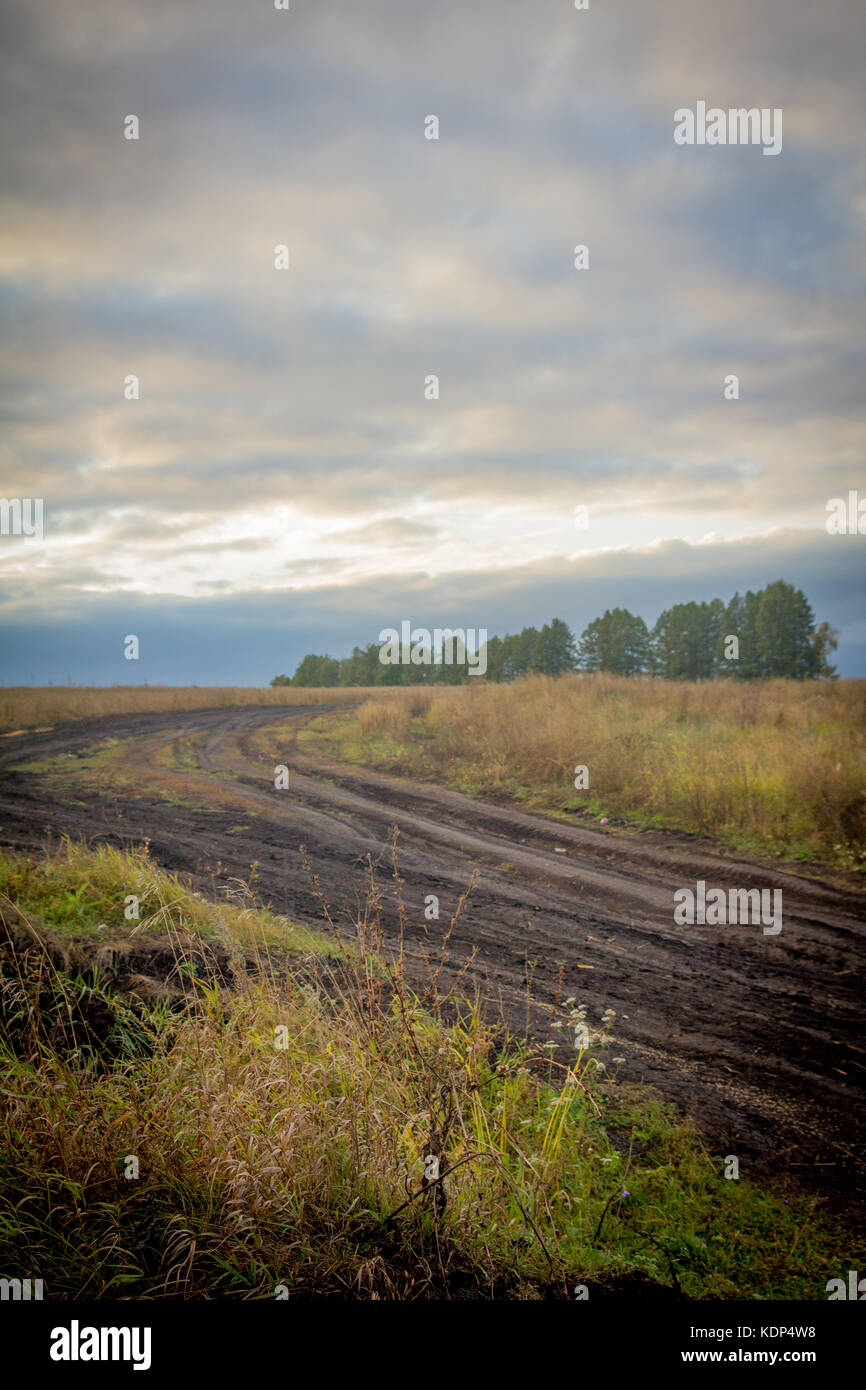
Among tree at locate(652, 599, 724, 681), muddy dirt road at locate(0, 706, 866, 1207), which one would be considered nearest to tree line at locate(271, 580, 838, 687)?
tree at locate(652, 599, 724, 681)

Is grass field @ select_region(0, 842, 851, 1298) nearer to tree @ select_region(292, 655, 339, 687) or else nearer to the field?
the field

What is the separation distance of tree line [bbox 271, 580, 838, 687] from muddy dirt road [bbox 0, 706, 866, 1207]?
34.0 meters

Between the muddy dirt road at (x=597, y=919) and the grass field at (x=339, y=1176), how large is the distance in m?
0.55

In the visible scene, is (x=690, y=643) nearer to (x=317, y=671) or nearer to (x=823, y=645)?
(x=823, y=645)

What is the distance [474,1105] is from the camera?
3.12 metres

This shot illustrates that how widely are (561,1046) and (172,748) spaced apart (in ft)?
51.0

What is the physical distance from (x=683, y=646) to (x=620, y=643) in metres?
5.76

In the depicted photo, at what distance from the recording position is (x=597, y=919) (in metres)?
6.58

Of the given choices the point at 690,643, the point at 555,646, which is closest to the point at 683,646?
the point at 690,643
